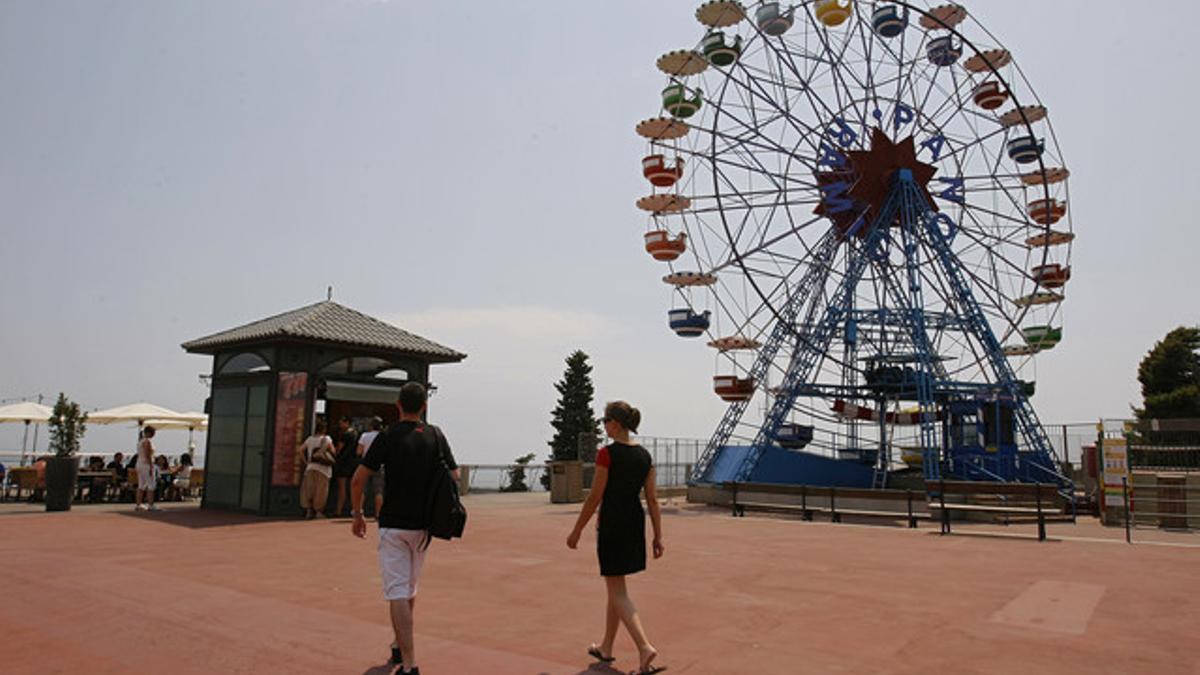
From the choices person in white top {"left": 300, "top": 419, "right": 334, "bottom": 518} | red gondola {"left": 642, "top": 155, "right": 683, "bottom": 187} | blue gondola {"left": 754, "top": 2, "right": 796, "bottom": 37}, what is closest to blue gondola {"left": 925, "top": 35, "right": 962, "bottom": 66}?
blue gondola {"left": 754, "top": 2, "right": 796, "bottom": 37}

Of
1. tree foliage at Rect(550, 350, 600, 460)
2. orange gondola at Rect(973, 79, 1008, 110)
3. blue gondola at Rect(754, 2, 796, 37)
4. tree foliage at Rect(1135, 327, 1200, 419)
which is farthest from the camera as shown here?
tree foliage at Rect(550, 350, 600, 460)

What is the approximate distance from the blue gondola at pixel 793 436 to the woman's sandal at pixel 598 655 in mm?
21015

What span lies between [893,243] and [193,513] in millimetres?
20902

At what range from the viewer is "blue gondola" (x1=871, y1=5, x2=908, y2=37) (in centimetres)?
2627

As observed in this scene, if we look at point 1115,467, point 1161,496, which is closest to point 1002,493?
point 1115,467

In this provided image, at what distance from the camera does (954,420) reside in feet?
89.9

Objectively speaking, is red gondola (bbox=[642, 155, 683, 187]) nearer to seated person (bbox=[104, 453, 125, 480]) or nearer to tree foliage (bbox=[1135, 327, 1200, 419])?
seated person (bbox=[104, 453, 125, 480])

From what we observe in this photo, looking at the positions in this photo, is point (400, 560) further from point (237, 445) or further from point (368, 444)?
point (237, 445)

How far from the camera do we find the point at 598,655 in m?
5.77

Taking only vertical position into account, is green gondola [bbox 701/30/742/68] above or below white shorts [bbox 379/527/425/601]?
above

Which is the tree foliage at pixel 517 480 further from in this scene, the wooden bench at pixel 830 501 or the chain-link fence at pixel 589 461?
the wooden bench at pixel 830 501

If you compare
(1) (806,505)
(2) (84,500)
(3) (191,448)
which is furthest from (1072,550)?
(3) (191,448)

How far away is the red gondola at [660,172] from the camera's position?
2709cm

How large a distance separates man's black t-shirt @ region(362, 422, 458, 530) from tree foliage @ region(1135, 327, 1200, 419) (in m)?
44.2
